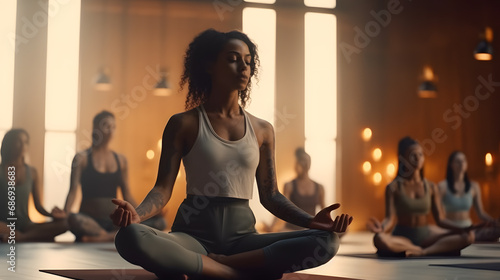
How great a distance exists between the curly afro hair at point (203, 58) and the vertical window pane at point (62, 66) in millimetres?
5927

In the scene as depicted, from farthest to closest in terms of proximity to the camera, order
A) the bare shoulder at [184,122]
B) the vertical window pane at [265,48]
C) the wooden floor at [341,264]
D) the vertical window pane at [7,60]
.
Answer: the vertical window pane at [265,48] → the vertical window pane at [7,60] → the wooden floor at [341,264] → the bare shoulder at [184,122]

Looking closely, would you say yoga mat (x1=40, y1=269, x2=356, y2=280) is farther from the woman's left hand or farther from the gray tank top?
the woman's left hand

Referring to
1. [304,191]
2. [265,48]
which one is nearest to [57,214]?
[304,191]

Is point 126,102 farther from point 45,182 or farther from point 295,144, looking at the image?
point 295,144

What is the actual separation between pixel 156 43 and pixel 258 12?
1.25m

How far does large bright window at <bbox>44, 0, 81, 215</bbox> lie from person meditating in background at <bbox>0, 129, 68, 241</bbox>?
7.65 ft

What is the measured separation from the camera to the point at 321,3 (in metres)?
9.29

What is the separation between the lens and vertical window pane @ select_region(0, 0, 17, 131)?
799 centimetres

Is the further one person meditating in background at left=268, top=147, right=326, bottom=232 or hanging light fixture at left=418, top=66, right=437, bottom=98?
hanging light fixture at left=418, top=66, right=437, bottom=98

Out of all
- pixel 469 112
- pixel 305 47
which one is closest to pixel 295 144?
pixel 305 47
